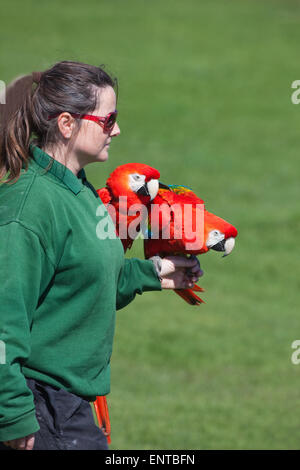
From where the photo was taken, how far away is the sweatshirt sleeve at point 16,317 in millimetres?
2084

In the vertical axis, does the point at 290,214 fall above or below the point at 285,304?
above

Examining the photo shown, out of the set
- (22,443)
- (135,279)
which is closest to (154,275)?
(135,279)

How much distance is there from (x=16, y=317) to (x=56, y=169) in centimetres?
46

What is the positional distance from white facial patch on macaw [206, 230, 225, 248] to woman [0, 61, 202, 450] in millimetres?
354

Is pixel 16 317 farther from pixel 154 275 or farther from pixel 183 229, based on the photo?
pixel 183 229

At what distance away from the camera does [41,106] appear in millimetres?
2316

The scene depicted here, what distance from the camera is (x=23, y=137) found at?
91.4 inches

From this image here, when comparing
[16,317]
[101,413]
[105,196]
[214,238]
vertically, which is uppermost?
[105,196]

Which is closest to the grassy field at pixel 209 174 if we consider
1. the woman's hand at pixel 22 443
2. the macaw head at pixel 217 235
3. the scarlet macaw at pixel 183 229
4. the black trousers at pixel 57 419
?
the scarlet macaw at pixel 183 229

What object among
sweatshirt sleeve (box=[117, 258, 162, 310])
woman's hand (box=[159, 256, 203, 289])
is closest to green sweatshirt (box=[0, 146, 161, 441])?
sweatshirt sleeve (box=[117, 258, 162, 310])

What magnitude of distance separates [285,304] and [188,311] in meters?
0.97

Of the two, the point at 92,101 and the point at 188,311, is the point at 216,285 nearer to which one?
the point at 188,311

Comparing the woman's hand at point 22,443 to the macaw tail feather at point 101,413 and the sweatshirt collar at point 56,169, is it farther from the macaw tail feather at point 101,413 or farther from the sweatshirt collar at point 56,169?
the sweatshirt collar at point 56,169
